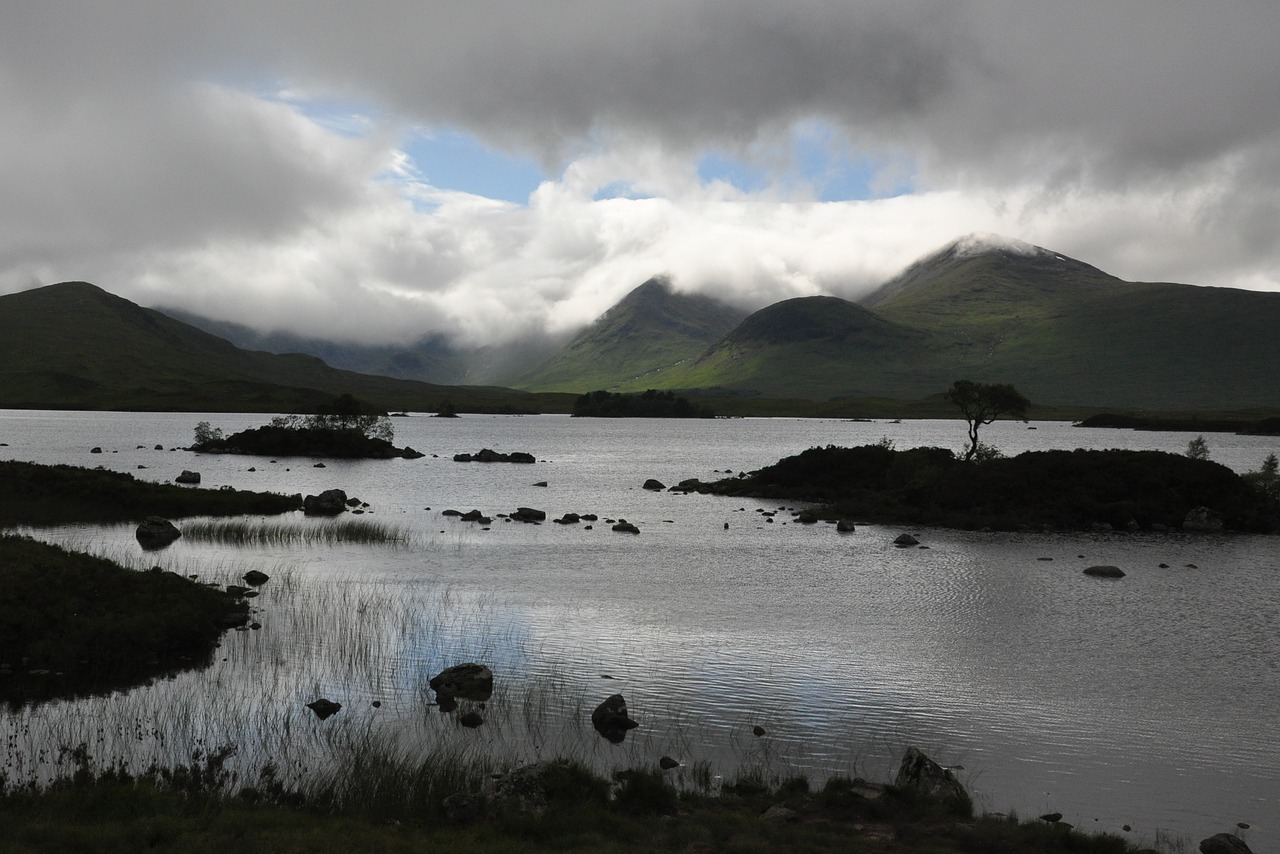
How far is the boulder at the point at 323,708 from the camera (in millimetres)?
24181

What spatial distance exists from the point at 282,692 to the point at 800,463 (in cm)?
7398

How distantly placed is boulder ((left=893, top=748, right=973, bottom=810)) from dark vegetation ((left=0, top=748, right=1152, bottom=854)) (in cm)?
38

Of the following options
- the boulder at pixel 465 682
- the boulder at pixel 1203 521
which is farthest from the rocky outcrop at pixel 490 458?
the boulder at pixel 465 682

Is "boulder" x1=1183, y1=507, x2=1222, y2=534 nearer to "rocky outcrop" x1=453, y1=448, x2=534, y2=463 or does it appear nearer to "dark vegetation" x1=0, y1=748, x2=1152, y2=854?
"dark vegetation" x1=0, y1=748, x2=1152, y2=854

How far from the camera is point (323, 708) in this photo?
960 inches

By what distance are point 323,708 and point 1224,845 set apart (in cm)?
2042

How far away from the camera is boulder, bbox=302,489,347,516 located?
7112 centimetres

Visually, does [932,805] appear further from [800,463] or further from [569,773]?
[800,463]

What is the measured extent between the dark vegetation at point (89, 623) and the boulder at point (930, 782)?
21.2 m

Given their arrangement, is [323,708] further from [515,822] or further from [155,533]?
[155,533]

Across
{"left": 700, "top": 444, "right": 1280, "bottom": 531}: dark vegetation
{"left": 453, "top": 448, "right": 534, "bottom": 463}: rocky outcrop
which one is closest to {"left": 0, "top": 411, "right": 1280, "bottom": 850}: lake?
{"left": 700, "top": 444, "right": 1280, "bottom": 531}: dark vegetation

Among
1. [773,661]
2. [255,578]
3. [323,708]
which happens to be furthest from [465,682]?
[255,578]

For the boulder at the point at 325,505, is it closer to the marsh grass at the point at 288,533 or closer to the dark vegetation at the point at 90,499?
the dark vegetation at the point at 90,499

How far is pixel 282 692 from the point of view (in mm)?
26094
